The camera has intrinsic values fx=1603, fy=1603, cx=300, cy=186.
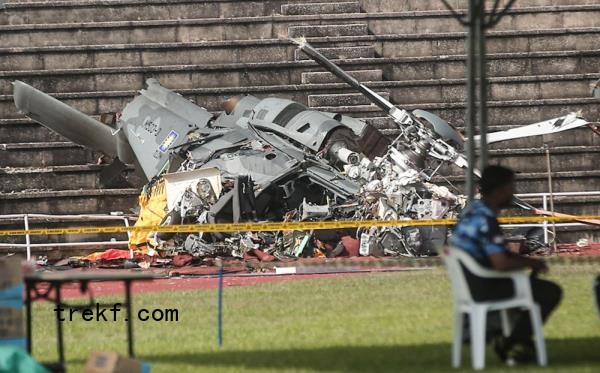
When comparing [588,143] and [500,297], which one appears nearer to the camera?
[500,297]

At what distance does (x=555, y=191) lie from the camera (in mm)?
34750

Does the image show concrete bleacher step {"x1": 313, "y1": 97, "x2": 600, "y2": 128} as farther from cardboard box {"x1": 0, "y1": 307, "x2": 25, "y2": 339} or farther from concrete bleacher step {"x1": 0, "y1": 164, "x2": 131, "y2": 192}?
cardboard box {"x1": 0, "y1": 307, "x2": 25, "y2": 339}

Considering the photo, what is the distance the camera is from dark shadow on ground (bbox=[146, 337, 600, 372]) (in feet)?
45.0

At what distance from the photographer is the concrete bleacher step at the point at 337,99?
121 ft

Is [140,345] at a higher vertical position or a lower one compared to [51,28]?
lower

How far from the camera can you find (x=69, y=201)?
34.5 meters

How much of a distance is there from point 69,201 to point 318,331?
60.2 ft

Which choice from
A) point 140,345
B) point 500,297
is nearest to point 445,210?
point 140,345

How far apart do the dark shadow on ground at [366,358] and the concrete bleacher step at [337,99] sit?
70.1 ft

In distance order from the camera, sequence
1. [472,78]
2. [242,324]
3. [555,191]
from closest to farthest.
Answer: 1. [472,78]
2. [242,324]
3. [555,191]

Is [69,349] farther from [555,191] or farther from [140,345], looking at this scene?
[555,191]

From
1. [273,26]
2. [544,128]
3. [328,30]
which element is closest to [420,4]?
[328,30]

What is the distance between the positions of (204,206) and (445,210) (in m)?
4.54

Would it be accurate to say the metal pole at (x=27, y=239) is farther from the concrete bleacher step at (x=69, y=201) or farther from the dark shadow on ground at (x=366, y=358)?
the dark shadow on ground at (x=366, y=358)
